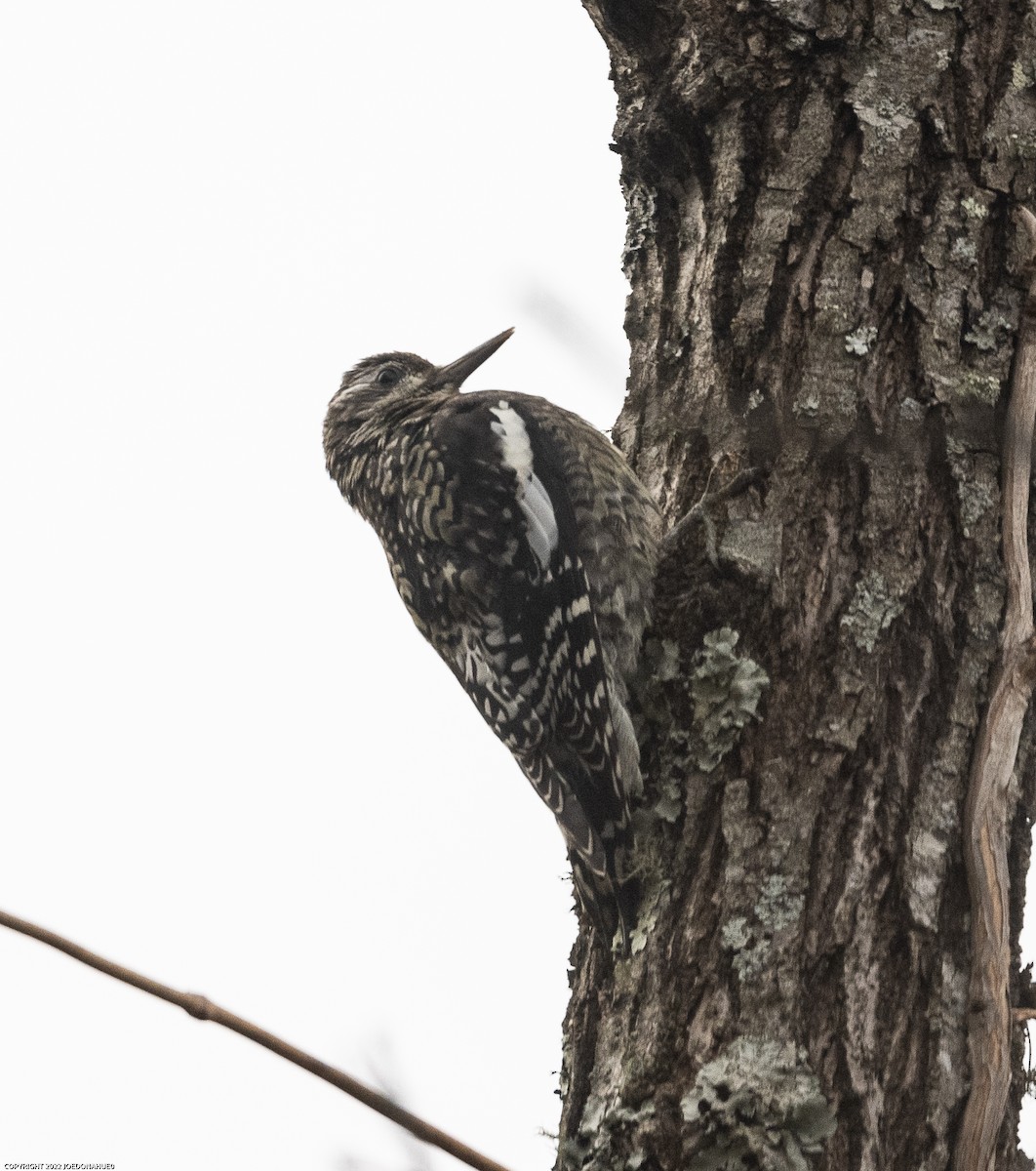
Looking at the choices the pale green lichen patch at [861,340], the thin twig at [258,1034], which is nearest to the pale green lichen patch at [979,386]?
the pale green lichen patch at [861,340]

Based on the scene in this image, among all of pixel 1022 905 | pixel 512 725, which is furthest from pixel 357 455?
pixel 1022 905

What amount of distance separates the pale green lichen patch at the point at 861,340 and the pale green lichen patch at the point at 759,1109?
4.04 feet

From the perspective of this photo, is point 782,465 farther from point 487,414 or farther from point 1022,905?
point 487,414

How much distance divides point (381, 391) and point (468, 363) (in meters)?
0.36

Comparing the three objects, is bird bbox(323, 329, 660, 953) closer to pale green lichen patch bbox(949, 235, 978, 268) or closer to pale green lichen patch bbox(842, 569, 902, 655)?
pale green lichen patch bbox(842, 569, 902, 655)

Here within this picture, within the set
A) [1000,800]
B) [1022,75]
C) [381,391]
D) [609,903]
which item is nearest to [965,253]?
[1022,75]

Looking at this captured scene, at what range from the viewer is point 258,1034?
1.52 meters

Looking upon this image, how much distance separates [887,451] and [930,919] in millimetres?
886

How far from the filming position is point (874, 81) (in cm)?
269

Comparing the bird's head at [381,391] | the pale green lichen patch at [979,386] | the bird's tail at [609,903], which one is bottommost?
the bird's tail at [609,903]

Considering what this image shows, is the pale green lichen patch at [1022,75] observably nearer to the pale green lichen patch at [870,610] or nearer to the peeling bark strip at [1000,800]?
the peeling bark strip at [1000,800]

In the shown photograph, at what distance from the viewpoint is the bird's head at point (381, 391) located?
14.5ft

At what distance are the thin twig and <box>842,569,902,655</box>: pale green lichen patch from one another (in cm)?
112

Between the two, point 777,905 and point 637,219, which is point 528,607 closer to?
point 637,219
